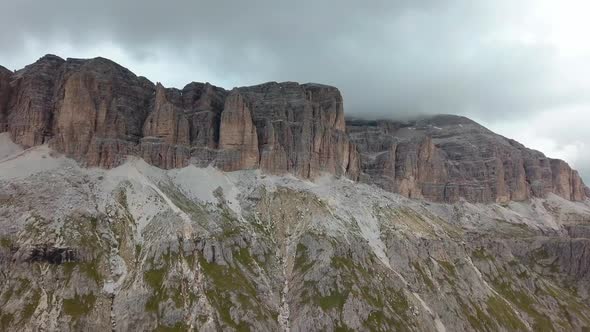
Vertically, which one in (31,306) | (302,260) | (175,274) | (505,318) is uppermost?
(175,274)

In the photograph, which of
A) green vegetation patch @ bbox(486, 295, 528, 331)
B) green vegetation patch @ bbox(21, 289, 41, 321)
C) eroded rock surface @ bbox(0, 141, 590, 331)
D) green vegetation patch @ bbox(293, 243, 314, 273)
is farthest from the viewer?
green vegetation patch @ bbox(486, 295, 528, 331)

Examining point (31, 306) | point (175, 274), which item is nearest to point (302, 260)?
point (175, 274)

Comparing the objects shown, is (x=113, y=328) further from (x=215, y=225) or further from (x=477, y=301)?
(x=477, y=301)

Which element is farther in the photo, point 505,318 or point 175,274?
point 505,318

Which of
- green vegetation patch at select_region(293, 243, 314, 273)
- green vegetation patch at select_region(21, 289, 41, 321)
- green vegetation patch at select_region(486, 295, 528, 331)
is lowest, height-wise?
green vegetation patch at select_region(486, 295, 528, 331)

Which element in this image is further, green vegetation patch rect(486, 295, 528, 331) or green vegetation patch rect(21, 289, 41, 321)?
green vegetation patch rect(486, 295, 528, 331)

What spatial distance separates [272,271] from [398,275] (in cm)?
5167

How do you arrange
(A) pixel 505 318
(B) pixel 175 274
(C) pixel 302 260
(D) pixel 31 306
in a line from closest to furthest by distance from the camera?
(D) pixel 31 306 → (B) pixel 175 274 → (C) pixel 302 260 → (A) pixel 505 318

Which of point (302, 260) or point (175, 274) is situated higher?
point (175, 274)

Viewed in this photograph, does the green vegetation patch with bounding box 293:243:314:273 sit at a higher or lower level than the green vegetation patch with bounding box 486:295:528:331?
higher

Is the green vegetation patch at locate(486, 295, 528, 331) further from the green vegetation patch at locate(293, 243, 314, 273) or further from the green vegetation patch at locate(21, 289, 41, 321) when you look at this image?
the green vegetation patch at locate(21, 289, 41, 321)

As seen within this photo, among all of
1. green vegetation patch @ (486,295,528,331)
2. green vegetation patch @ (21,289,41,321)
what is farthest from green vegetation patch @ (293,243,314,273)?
green vegetation patch @ (21,289,41,321)

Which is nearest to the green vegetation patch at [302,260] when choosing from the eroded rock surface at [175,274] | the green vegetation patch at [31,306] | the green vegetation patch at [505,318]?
the eroded rock surface at [175,274]

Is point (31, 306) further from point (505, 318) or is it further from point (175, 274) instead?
point (505, 318)
